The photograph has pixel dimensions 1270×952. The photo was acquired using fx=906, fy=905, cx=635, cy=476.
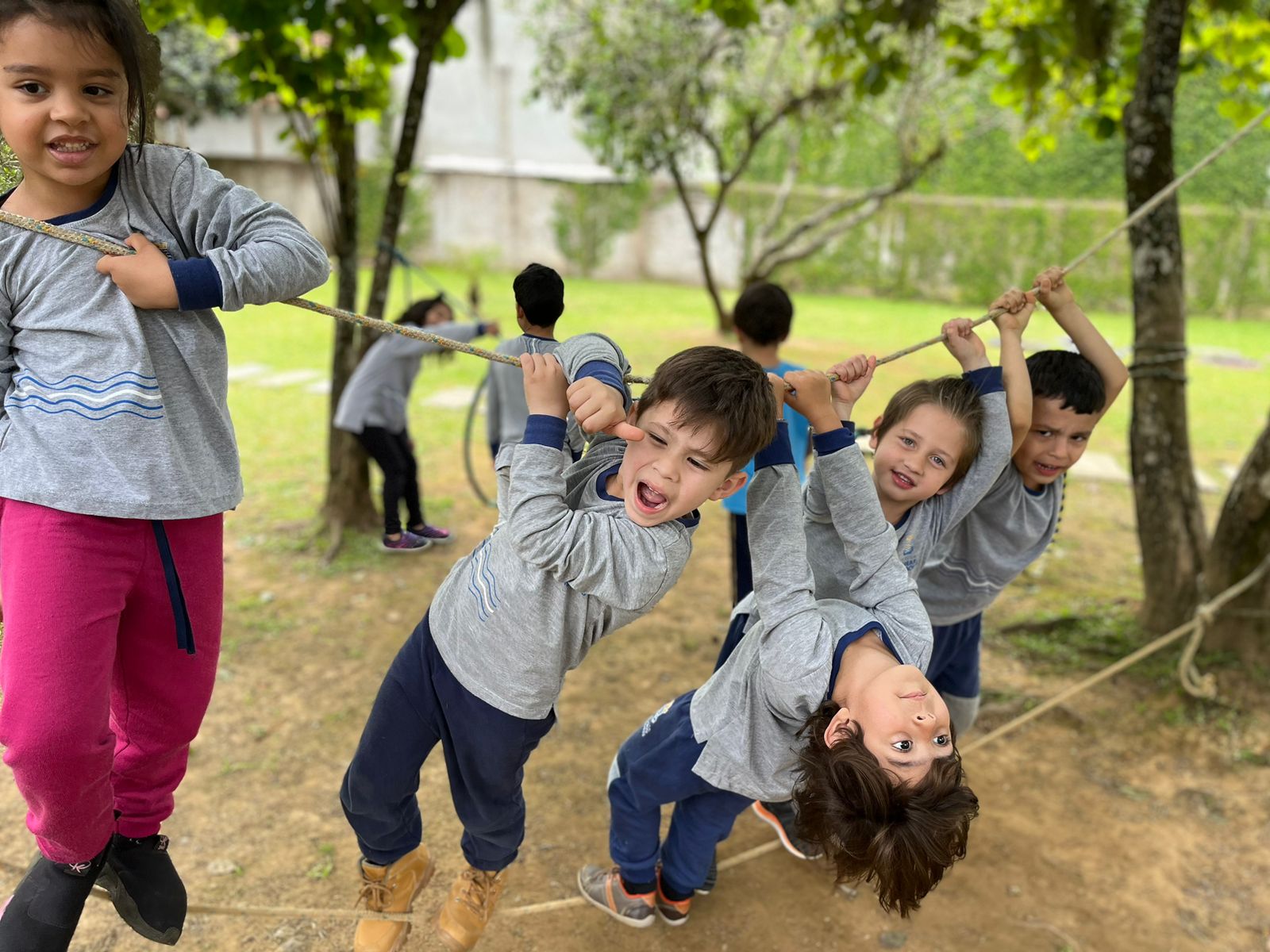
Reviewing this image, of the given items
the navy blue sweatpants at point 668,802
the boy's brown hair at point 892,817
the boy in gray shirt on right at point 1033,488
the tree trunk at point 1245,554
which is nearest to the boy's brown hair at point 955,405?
the boy in gray shirt on right at point 1033,488

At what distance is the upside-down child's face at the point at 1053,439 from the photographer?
1.91 metres

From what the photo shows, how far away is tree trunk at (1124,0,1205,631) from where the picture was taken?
3.11 m

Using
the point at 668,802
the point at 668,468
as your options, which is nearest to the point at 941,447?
the point at 668,468

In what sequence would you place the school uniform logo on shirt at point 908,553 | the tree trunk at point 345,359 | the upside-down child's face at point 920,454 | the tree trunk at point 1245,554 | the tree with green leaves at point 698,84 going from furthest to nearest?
1. the tree with green leaves at point 698,84
2. the tree trunk at point 345,359
3. the tree trunk at point 1245,554
4. the school uniform logo on shirt at point 908,553
5. the upside-down child's face at point 920,454

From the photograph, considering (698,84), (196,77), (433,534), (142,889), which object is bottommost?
(433,534)

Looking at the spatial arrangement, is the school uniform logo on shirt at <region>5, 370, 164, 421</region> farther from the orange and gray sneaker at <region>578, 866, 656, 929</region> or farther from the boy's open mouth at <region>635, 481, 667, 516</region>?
the orange and gray sneaker at <region>578, 866, 656, 929</region>

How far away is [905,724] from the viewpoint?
1.43m

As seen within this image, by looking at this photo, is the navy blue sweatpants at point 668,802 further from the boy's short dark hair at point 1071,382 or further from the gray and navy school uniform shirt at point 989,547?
the boy's short dark hair at point 1071,382

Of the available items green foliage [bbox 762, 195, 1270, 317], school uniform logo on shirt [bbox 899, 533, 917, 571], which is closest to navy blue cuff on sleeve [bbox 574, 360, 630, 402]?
school uniform logo on shirt [bbox 899, 533, 917, 571]

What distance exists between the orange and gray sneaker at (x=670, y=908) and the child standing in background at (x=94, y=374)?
48.4 inches

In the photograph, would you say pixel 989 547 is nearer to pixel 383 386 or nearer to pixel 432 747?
pixel 432 747

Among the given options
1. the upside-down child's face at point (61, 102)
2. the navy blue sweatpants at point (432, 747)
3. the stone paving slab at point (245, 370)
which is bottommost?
the stone paving slab at point (245, 370)

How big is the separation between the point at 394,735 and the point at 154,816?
43 centimetres

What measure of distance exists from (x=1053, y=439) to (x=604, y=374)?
42.3 inches
